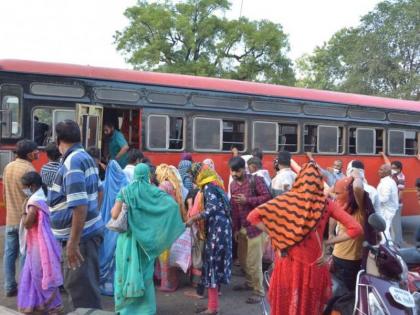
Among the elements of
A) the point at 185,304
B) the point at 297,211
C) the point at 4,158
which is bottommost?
the point at 185,304

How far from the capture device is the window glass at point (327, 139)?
9.92 m

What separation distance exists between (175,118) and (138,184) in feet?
13.1

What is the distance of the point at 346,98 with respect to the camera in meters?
10.4

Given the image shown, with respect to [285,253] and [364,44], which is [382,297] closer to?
[285,253]

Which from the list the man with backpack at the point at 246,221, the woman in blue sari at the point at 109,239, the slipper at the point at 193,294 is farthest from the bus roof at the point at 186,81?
the slipper at the point at 193,294

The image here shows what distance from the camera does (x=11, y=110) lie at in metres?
7.15

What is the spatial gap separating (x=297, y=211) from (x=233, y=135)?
5.75m

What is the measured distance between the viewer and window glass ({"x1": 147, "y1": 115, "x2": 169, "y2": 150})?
26.8 ft

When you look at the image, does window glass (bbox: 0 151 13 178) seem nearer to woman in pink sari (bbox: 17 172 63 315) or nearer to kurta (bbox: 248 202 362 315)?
woman in pink sari (bbox: 17 172 63 315)

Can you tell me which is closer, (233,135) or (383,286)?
(383,286)

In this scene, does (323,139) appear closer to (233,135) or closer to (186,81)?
(233,135)

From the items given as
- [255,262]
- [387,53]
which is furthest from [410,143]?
[387,53]

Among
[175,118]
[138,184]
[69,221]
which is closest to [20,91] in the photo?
[175,118]

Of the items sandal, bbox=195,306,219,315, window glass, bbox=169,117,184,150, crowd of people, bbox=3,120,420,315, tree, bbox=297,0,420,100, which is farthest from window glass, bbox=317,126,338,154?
tree, bbox=297,0,420,100
